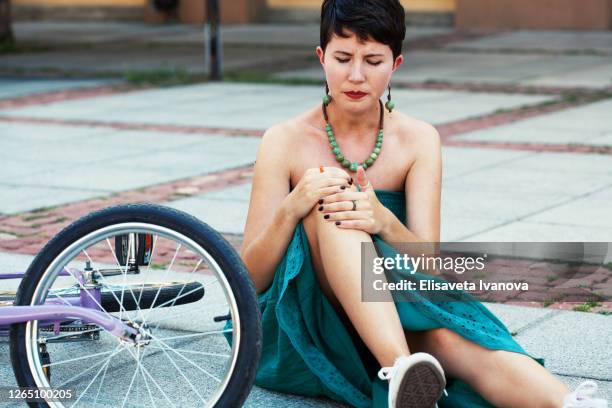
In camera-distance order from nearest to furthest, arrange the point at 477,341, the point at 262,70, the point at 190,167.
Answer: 1. the point at 477,341
2. the point at 190,167
3. the point at 262,70

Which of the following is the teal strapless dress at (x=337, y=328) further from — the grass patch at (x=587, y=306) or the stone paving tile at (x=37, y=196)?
the stone paving tile at (x=37, y=196)

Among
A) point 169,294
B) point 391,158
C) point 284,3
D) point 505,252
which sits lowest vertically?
point 284,3

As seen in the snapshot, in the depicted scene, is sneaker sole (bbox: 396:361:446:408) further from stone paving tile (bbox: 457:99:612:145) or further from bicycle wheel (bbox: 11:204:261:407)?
stone paving tile (bbox: 457:99:612:145)

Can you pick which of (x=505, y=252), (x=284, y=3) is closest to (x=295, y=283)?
(x=505, y=252)

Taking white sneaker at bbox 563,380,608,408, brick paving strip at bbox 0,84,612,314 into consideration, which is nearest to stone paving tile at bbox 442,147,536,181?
brick paving strip at bbox 0,84,612,314

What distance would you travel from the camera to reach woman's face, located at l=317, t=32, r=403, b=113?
3.84 metres

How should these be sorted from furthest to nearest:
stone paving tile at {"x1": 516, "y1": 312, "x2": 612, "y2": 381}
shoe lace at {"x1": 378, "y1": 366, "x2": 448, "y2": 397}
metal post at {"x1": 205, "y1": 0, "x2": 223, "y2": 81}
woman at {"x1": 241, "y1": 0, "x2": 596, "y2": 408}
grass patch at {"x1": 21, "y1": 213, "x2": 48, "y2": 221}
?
1. metal post at {"x1": 205, "y1": 0, "x2": 223, "y2": 81}
2. grass patch at {"x1": 21, "y1": 213, "x2": 48, "y2": 221}
3. stone paving tile at {"x1": 516, "y1": 312, "x2": 612, "y2": 381}
4. woman at {"x1": 241, "y1": 0, "x2": 596, "y2": 408}
5. shoe lace at {"x1": 378, "y1": 366, "x2": 448, "y2": 397}

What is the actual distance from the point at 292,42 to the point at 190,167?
38.3 ft

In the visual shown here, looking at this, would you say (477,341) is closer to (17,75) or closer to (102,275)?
(102,275)

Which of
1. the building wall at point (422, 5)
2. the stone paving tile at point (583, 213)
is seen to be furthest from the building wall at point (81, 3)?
the stone paving tile at point (583, 213)

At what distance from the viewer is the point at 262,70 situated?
15992 mm

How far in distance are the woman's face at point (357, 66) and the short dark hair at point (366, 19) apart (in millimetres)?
21

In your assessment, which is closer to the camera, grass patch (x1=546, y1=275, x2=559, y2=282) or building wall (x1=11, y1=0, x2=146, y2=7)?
grass patch (x1=546, y1=275, x2=559, y2=282)

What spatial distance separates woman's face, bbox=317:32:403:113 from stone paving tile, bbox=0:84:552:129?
6781mm
